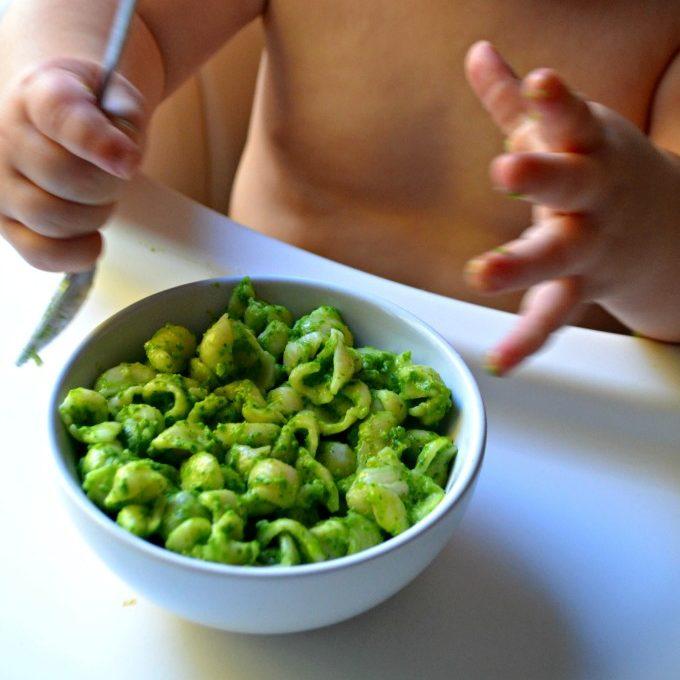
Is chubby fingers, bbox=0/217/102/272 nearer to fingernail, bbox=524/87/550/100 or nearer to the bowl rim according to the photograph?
the bowl rim

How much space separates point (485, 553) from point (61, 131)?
1.30 ft

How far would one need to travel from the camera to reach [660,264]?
2.11 feet

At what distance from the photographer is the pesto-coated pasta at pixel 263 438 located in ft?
1.37

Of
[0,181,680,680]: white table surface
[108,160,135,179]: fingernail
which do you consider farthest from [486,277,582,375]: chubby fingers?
[108,160,135,179]: fingernail

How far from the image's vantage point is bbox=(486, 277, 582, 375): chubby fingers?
1.58 feet

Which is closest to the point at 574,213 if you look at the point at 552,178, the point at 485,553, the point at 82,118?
the point at 552,178

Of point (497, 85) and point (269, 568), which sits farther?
point (497, 85)

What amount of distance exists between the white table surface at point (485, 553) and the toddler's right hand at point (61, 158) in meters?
0.09

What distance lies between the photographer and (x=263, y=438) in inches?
19.0

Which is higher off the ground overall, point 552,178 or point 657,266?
point 552,178

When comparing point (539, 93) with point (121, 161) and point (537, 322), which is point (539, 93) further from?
point (121, 161)

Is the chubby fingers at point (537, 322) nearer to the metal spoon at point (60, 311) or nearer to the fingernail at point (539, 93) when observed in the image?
the fingernail at point (539, 93)

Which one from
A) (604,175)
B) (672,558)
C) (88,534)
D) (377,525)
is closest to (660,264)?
(604,175)

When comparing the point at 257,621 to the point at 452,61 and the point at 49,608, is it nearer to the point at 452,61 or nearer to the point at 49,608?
the point at 49,608
